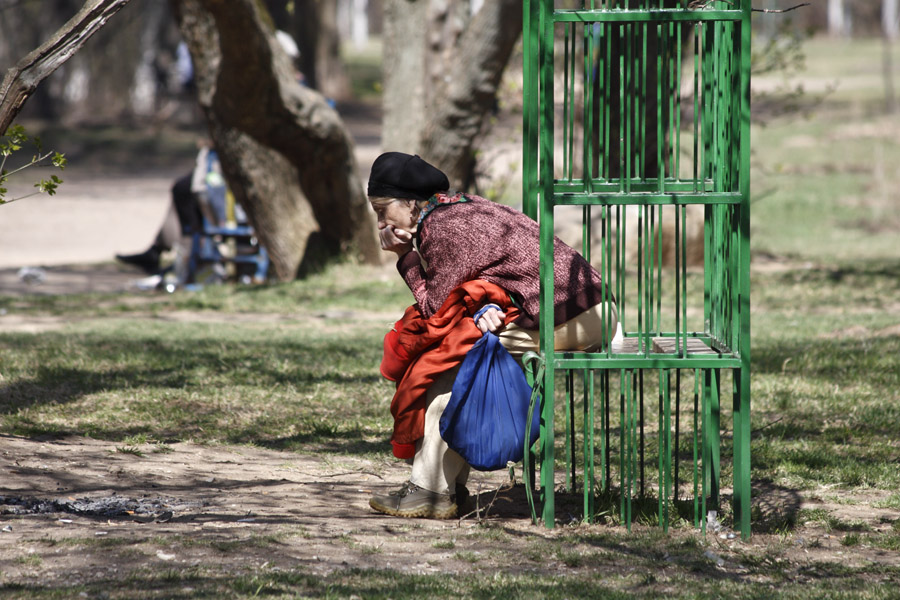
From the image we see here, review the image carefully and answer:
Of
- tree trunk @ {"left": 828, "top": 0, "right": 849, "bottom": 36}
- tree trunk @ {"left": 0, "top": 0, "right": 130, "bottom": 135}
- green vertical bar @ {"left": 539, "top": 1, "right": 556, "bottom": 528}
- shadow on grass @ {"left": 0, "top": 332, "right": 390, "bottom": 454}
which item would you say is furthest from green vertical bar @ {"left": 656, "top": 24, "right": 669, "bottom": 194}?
tree trunk @ {"left": 828, "top": 0, "right": 849, "bottom": 36}

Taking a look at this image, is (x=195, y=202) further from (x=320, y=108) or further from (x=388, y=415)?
(x=388, y=415)

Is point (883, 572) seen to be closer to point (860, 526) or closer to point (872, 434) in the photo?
point (860, 526)

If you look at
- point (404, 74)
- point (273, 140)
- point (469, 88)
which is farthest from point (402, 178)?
point (404, 74)

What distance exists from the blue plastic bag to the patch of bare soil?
30 centimetres

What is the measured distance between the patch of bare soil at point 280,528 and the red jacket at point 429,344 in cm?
43

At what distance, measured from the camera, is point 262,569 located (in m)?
3.55

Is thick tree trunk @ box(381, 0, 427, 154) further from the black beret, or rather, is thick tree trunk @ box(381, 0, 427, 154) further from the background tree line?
the black beret

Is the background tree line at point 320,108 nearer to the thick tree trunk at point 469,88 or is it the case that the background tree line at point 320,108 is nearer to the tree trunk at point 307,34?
the thick tree trunk at point 469,88

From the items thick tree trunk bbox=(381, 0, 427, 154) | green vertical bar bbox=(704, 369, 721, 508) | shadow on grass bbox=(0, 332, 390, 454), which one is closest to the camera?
green vertical bar bbox=(704, 369, 721, 508)

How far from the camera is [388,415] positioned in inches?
245

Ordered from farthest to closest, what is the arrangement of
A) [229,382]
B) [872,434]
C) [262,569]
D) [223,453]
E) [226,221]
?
[226,221] → [229,382] → [872,434] → [223,453] → [262,569]

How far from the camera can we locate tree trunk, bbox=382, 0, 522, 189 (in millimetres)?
10727

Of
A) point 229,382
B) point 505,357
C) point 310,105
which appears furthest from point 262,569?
point 310,105

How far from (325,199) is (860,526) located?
7604 millimetres
